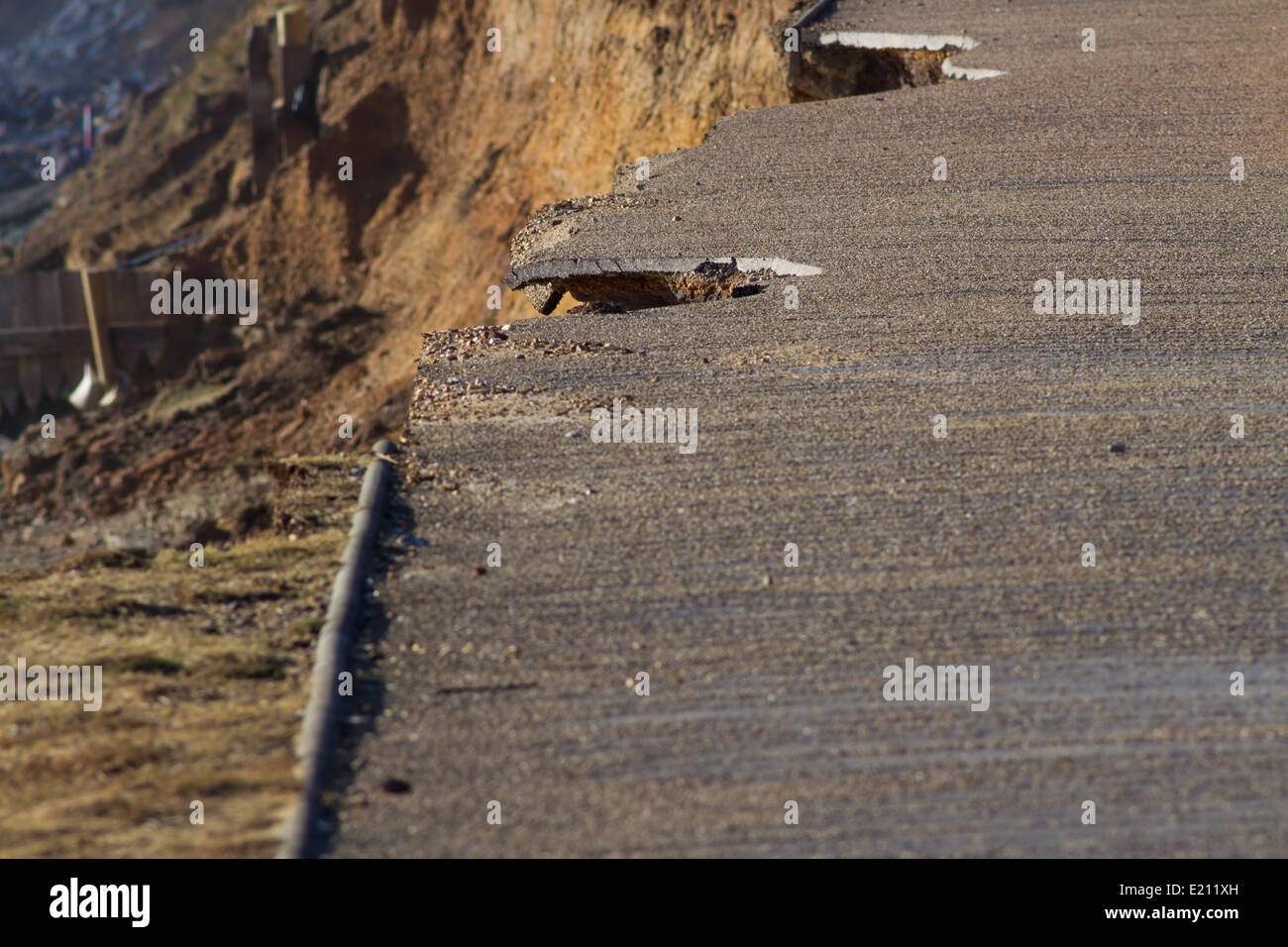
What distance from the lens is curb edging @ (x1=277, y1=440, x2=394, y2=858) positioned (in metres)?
3.05

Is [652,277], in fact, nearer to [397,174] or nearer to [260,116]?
[397,174]

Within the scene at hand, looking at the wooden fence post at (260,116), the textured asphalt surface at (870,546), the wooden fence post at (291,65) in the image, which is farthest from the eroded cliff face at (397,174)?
the textured asphalt surface at (870,546)

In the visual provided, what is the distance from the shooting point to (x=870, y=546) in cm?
417

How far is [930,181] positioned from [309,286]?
15.8m

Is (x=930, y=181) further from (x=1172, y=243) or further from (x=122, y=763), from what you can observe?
(x=122, y=763)

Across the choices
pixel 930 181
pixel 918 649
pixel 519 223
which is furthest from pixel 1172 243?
pixel 519 223

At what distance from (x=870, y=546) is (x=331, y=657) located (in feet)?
5.81

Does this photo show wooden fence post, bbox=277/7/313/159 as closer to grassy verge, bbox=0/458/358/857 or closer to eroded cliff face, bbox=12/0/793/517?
eroded cliff face, bbox=12/0/793/517

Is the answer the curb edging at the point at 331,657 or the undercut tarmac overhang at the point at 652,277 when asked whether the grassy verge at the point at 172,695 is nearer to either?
the curb edging at the point at 331,657

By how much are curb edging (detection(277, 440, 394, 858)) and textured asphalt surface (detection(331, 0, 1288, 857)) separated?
104 mm

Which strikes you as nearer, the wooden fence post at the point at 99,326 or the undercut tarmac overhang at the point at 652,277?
the undercut tarmac overhang at the point at 652,277

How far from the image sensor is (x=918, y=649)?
3.65 metres

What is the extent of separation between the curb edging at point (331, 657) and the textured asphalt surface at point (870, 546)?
0.10 metres

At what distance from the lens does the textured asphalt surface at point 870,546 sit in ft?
10.4
